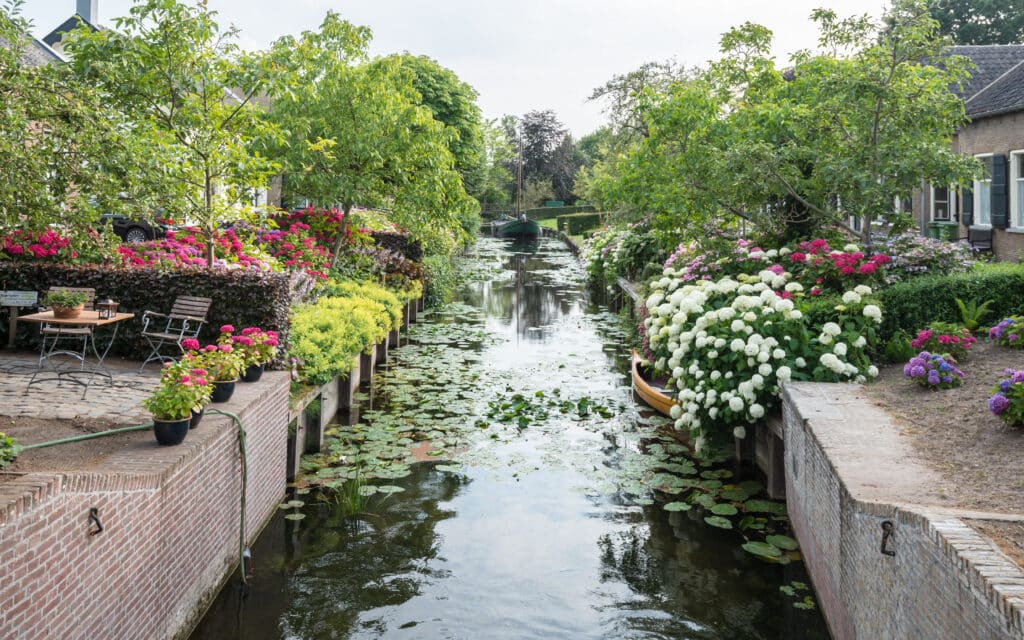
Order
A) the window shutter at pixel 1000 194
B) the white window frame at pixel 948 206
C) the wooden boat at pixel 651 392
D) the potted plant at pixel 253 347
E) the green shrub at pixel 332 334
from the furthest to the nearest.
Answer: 1. the white window frame at pixel 948 206
2. the window shutter at pixel 1000 194
3. the wooden boat at pixel 651 392
4. the green shrub at pixel 332 334
5. the potted plant at pixel 253 347

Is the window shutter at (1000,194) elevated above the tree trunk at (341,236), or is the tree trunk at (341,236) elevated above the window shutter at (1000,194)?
the window shutter at (1000,194)

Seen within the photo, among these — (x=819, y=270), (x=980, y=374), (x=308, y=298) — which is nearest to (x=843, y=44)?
(x=819, y=270)

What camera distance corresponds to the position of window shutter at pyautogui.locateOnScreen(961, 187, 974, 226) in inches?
790

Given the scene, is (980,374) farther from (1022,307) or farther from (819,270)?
(819,270)

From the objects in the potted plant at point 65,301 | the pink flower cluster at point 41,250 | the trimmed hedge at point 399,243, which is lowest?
the potted plant at point 65,301

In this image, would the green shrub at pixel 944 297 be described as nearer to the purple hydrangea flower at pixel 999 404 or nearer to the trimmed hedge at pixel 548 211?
the purple hydrangea flower at pixel 999 404

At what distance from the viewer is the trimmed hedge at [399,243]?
2255cm

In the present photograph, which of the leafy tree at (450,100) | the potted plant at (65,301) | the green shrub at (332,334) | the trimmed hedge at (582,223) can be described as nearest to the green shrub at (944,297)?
the green shrub at (332,334)

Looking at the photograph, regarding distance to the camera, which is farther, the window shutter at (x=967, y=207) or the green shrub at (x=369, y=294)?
the window shutter at (x=967, y=207)

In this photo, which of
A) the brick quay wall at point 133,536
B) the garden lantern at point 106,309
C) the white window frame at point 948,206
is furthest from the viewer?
the white window frame at point 948,206

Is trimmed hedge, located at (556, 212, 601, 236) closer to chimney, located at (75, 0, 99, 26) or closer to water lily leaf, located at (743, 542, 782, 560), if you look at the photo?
chimney, located at (75, 0, 99, 26)

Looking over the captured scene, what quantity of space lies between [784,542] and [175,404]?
5.35 metres

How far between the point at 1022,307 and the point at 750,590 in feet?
16.7

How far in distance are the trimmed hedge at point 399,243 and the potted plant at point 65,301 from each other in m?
12.6
